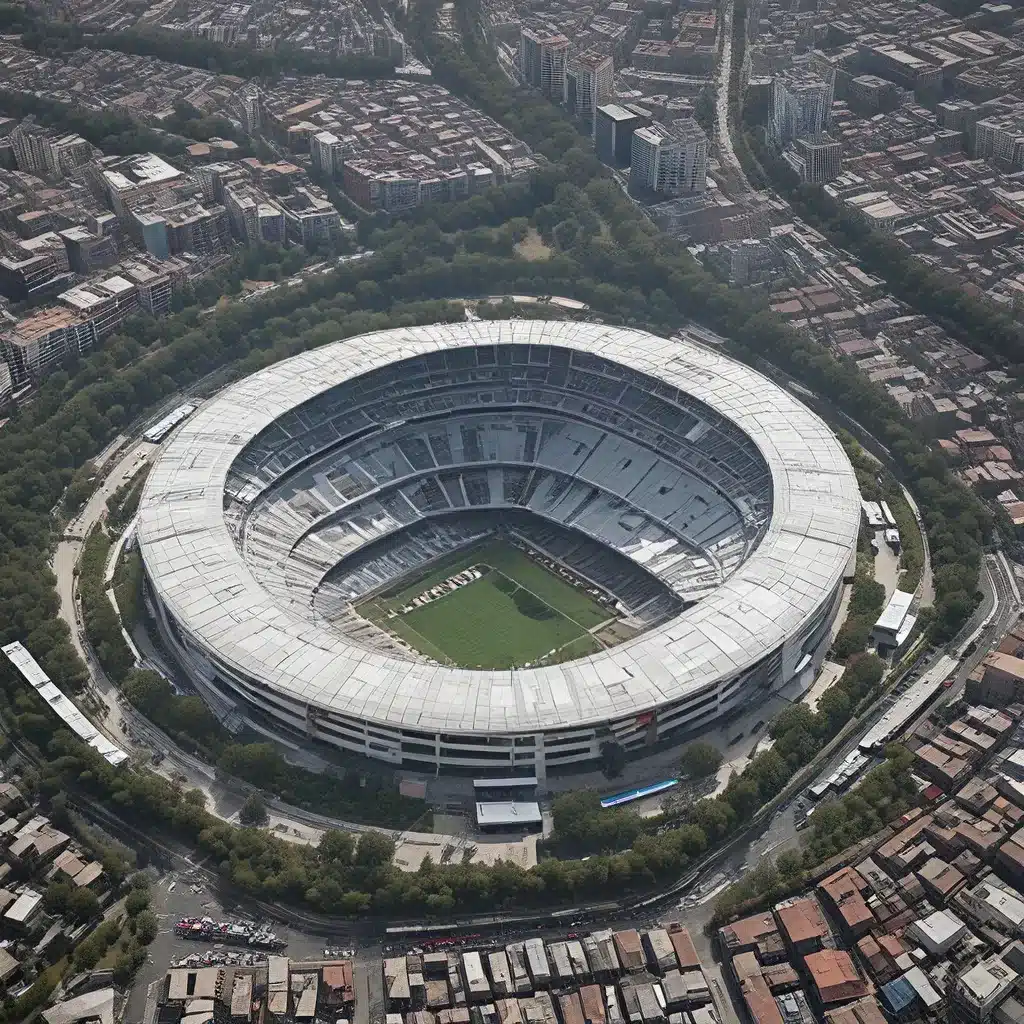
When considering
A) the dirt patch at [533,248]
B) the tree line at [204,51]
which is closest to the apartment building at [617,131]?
the dirt patch at [533,248]

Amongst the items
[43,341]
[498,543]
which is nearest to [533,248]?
[498,543]

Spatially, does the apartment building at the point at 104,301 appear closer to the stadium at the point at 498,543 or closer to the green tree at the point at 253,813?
the stadium at the point at 498,543

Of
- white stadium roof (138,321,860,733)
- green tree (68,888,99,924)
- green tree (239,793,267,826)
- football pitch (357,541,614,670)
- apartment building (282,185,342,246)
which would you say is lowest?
football pitch (357,541,614,670)

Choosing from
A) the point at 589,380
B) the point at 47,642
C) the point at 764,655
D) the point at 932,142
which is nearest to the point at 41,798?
the point at 47,642

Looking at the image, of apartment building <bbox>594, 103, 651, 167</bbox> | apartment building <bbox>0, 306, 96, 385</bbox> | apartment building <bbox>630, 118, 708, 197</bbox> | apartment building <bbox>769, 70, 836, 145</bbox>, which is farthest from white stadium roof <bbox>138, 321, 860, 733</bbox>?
apartment building <bbox>769, 70, 836, 145</bbox>

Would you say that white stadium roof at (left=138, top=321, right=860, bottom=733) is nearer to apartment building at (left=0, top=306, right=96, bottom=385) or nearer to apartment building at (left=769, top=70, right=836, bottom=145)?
apartment building at (left=0, top=306, right=96, bottom=385)
